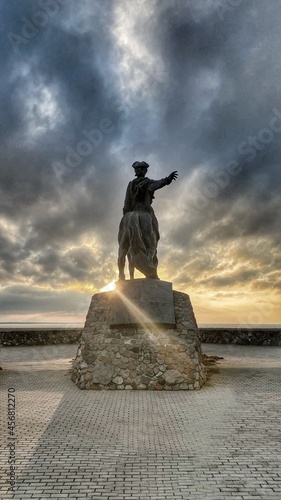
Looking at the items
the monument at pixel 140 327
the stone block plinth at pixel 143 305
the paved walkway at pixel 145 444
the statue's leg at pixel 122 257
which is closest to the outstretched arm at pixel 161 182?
the monument at pixel 140 327

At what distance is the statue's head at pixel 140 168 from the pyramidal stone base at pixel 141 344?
9.66ft

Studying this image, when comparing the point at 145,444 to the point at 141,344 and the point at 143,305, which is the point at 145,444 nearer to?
the point at 141,344

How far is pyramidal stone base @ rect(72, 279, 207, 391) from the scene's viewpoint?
8234mm

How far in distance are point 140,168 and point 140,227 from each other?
170 cm

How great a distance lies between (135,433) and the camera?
5.38 metres

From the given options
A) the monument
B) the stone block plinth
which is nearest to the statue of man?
the monument

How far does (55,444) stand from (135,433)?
1.12m

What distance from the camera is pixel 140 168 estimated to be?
33.7 ft

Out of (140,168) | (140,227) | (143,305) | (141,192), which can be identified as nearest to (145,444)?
(143,305)

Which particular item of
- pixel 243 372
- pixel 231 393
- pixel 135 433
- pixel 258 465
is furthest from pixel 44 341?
pixel 258 465

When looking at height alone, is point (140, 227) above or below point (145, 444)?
above

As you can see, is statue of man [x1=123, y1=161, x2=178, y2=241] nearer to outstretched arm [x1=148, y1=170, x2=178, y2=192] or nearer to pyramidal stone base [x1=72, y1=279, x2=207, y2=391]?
outstretched arm [x1=148, y1=170, x2=178, y2=192]

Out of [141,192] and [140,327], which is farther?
[141,192]

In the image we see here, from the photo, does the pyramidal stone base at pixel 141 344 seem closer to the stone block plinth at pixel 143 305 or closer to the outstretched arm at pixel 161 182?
the stone block plinth at pixel 143 305
